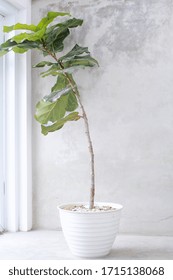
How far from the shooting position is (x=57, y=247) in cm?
245

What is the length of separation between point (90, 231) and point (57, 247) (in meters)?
0.40

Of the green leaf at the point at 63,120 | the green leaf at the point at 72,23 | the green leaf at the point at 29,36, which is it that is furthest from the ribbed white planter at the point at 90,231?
the green leaf at the point at 72,23

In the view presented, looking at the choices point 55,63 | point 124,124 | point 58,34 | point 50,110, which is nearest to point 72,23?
point 58,34

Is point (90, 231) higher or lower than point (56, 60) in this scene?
lower

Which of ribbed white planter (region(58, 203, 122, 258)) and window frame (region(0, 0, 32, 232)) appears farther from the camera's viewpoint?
window frame (region(0, 0, 32, 232))

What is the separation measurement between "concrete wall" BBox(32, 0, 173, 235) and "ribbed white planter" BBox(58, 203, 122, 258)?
2.06ft

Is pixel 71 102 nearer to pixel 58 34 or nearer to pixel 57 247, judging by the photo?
pixel 58 34

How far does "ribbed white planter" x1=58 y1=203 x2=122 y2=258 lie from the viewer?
2176 millimetres

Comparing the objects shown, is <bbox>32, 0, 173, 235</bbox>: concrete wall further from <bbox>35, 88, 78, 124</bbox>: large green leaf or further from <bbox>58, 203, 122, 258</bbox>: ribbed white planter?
<bbox>58, 203, 122, 258</bbox>: ribbed white planter

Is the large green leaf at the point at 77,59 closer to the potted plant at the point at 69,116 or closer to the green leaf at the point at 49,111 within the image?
the potted plant at the point at 69,116

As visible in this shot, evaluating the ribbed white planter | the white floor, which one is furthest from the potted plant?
the white floor

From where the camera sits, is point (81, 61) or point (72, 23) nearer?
point (81, 61)

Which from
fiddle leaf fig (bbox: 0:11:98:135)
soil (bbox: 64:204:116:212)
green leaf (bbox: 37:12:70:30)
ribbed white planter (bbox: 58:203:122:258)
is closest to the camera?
ribbed white planter (bbox: 58:203:122:258)
